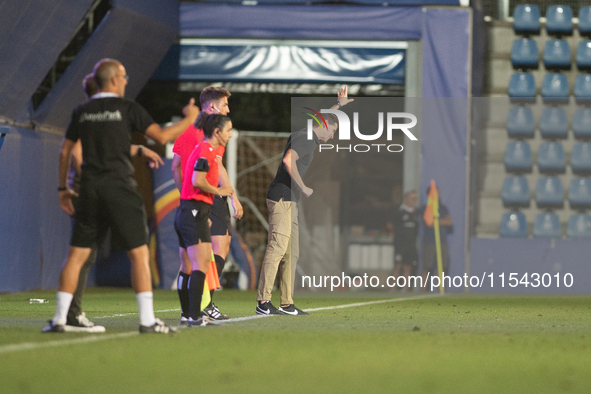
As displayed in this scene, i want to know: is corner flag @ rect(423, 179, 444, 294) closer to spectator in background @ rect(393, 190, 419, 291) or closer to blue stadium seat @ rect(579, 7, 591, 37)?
spectator in background @ rect(393, 190, 419, 291)

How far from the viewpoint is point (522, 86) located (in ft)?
55.9

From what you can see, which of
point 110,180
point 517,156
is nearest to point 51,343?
point 110,180

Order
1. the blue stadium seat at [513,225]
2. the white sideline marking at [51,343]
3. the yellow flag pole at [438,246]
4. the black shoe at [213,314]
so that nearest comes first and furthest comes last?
the white sideline marking at [51,343]
the black shoe at [213,314]
the yellow flag pole at [438,246]
the blue stadium seat at [513,225]

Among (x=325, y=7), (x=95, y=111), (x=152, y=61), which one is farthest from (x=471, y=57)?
(x=95, y=111)

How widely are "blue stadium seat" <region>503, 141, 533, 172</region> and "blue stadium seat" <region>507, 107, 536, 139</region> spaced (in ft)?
0.64

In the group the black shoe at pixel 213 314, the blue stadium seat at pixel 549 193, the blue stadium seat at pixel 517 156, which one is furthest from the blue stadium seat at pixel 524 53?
the black shoe at pixel 213 314

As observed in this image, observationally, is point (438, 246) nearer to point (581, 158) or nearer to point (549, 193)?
point (549, 193)

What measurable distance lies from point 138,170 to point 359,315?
25.7 ft

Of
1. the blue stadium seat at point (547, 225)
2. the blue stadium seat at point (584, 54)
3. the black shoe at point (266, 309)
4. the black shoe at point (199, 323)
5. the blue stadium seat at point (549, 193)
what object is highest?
the blue stadium seat at point (584, 54)

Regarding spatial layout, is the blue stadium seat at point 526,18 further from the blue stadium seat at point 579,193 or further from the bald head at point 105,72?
the bald head at point 105,72

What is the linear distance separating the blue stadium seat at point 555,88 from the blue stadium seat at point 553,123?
0.72 feet

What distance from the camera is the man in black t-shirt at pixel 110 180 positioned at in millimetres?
5621

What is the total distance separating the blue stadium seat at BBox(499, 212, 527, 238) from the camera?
15961 mm

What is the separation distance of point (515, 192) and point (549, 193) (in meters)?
0.63
